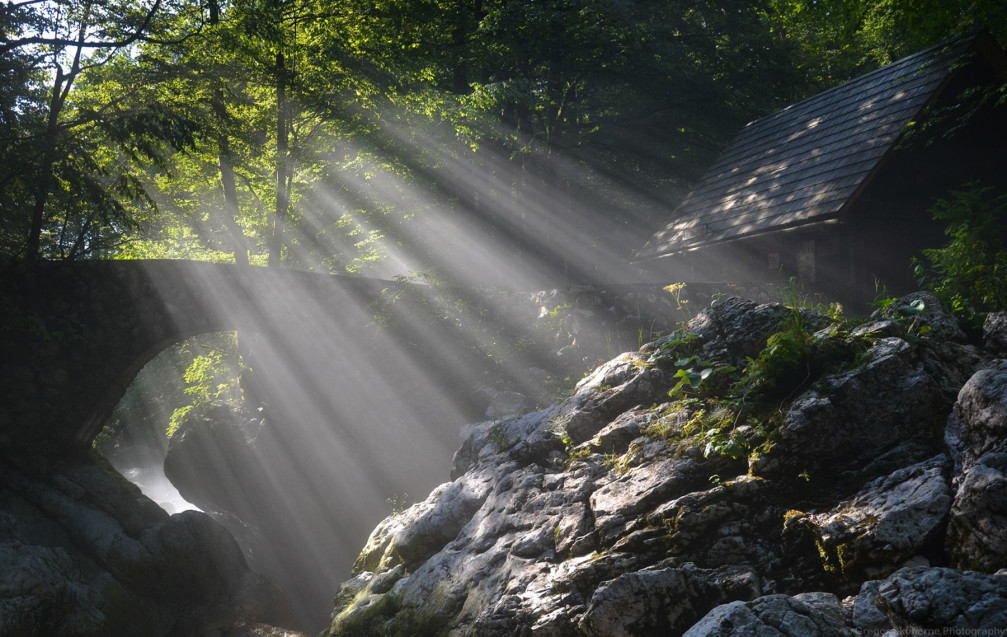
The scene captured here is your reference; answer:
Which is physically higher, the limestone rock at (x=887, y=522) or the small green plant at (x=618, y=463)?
the small green plant at (x=618, y=463)

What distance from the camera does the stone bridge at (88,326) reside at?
9688 mm

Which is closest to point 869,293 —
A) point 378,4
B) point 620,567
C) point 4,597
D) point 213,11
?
point 620,567

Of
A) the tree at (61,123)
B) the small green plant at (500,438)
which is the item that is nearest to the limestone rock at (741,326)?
the small green plant at (500,438)

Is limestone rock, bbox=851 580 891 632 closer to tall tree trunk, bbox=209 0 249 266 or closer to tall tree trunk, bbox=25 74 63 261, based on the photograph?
tall tree trunk, bbox=25 74 63 261

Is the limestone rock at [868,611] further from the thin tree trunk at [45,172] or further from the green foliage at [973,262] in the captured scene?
the thin tree trunk at [45,172]

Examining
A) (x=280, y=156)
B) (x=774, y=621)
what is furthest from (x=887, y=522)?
(x=280, y=156)

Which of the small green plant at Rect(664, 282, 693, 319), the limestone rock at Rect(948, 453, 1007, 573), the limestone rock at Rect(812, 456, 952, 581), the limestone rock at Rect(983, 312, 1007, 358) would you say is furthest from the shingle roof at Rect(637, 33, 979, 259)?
the limestone rock at Rect(948, 453, 1007, 573)

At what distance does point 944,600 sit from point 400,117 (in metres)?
13.1

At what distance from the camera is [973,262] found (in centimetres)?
603

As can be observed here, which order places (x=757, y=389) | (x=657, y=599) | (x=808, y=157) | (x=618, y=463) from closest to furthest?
1. (x=657, y=599)
2. (x=757, y=389)
3. (x=618, y=463)
4. (x=808, y=157)

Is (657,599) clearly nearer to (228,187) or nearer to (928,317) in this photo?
(928,317)

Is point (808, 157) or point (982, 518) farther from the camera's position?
point (808, 157)

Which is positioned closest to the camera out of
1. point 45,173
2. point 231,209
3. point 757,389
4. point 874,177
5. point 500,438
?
point 757,389

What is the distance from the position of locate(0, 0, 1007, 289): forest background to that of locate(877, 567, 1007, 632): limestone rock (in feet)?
25.9
